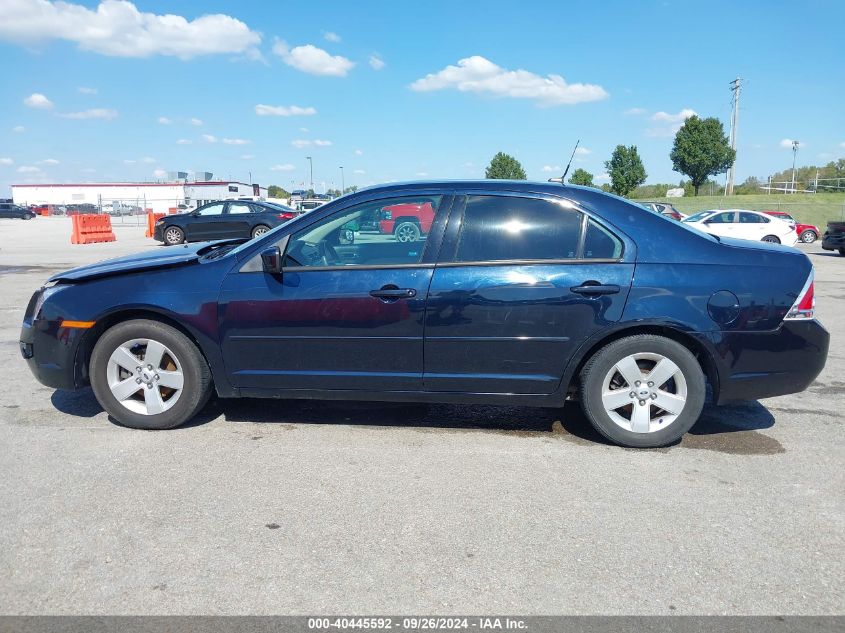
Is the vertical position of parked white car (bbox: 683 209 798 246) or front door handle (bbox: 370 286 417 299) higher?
parked white car (bbox: 683 209 798 246)

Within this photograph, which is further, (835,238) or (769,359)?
(835,238)

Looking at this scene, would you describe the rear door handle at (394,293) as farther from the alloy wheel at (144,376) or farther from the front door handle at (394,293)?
the alloy wheel at (144,376)

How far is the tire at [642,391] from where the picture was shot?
13.3 feet

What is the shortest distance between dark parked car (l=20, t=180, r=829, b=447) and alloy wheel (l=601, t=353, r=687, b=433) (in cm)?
1

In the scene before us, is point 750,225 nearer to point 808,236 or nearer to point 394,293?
point 808,236

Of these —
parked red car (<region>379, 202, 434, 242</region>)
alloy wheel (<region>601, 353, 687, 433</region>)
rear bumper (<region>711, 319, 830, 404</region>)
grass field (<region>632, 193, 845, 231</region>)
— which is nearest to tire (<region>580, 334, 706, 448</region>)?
alloy wheel (<region>601, 353, 687, 433</region>)

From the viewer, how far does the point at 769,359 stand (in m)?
4.05

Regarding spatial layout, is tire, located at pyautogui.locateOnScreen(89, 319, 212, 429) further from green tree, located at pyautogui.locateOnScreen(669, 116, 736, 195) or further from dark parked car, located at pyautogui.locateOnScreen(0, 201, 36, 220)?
green tree, located at pyautogui.locateOnScreen(669, 116, 736, 195)

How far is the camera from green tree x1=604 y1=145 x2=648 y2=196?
2911 inches

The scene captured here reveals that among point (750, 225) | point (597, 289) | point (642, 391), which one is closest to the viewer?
point (597, 289)

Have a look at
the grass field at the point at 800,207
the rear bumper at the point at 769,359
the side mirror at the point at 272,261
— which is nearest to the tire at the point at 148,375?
the side mirror at the point at 272,261

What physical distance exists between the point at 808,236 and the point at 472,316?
3087 centimetres

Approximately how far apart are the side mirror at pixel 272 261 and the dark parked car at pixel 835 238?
21.9 m

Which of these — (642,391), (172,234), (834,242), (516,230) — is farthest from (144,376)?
(834,242)
